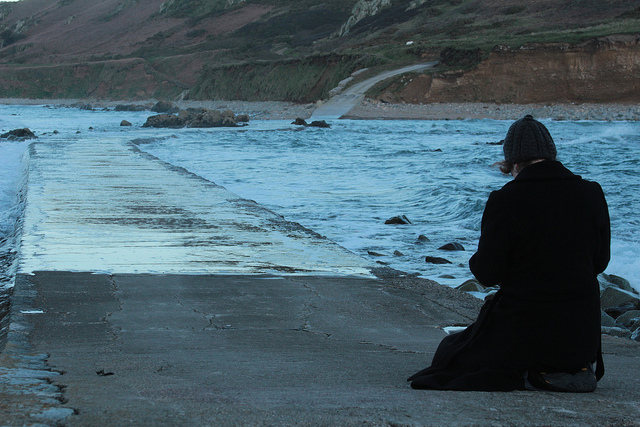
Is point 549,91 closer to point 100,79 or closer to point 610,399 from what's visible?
point 610,399

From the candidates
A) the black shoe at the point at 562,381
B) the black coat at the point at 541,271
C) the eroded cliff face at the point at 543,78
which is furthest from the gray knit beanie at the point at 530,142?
the eroded cliff face at the point at 543,78

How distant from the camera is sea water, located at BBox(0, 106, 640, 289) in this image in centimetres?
1013

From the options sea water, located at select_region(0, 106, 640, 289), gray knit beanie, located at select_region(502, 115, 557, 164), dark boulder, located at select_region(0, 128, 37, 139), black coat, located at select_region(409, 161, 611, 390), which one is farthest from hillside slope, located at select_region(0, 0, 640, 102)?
black coat, located at select_region(409, 161, 611, 390)

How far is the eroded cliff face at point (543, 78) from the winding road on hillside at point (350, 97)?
5.97 feet

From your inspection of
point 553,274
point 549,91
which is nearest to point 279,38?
point 549,91

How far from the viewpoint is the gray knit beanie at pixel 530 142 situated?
306cm

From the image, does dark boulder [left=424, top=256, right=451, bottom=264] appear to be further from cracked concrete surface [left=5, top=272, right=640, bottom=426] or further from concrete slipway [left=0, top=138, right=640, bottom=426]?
cracked concrete surface [left=5, top=272, right=640, bottom=426]

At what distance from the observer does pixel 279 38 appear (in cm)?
9250

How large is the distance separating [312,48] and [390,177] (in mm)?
65826

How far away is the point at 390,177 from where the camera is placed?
18.5 m

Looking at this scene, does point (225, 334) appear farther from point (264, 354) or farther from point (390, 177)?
point (390, 177)

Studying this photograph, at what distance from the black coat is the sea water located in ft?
15.6

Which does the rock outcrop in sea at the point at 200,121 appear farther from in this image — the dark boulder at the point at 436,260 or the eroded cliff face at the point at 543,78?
the dark boulder at the point at 436,260

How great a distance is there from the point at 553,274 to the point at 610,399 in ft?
1.94
